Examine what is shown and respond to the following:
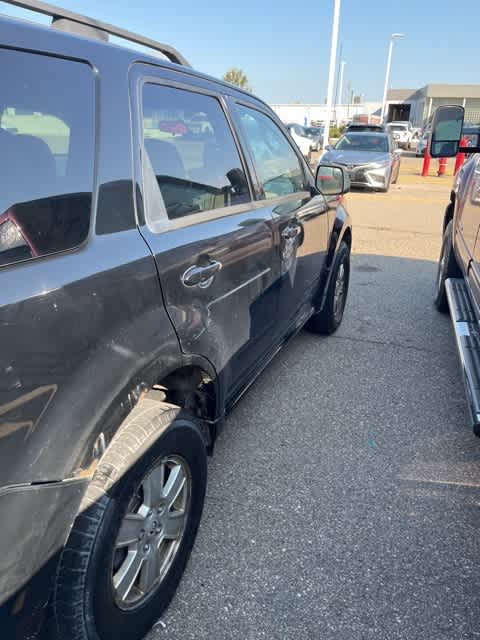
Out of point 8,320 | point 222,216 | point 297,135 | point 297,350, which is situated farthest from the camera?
point 297,135

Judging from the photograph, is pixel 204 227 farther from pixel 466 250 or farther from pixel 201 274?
pixel 466 250

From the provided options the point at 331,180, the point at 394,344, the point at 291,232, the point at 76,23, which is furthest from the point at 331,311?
the point at 76,23

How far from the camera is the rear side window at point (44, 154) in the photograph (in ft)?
4.07

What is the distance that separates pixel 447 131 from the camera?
322cm

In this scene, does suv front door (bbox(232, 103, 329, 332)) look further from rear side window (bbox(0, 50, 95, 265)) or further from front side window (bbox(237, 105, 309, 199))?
rear side window (bbox(0, 50, 95, 265))

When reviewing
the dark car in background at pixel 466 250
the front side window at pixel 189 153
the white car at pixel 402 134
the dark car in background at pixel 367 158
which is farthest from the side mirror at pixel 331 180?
the white car at pixel 402 134

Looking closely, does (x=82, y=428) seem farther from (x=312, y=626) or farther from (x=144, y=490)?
(x=312, y=626)

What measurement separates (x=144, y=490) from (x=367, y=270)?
18.7 ft

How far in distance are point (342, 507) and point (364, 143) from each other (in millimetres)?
13391

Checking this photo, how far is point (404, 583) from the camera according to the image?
2.07 metres

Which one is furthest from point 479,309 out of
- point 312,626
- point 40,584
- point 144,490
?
point 40,584

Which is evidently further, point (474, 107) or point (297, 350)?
point (474, 107)

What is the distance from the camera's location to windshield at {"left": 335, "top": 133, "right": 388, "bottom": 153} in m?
14.0

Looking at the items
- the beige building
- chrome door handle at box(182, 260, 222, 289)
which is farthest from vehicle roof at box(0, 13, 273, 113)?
the beige building
